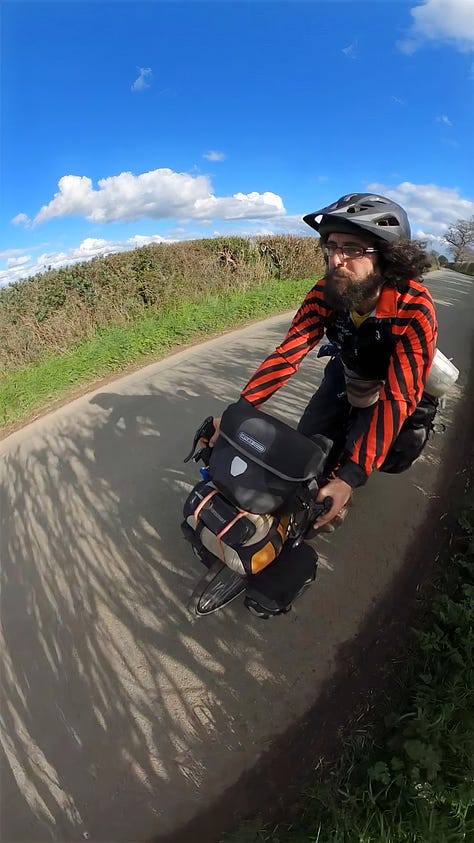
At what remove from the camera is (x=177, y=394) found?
540 centimetres

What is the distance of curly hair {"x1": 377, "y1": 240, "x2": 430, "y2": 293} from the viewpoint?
6.73 feet

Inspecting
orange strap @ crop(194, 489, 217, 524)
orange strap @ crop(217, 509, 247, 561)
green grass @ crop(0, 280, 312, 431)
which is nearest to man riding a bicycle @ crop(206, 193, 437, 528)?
orange strap @ crop(217, 509, 247, 561)

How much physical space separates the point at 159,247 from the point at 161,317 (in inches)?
101

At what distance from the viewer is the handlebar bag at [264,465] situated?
1.89 meters

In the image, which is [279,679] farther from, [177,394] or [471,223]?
[471,223]

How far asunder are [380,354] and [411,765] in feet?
6.11

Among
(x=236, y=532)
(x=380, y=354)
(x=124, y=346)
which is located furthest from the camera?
(x=124, y=346)

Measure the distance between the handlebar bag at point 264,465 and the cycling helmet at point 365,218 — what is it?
1.01 m

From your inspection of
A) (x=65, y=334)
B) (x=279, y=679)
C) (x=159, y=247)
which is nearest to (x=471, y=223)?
(x=159, y=247)

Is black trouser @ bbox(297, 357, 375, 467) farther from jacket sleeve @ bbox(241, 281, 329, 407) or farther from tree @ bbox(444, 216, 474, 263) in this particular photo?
tree @ bbox(444, 216, 474, 263)

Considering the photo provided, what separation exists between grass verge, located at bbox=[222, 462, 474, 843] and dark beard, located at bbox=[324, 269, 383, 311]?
1.65 meters

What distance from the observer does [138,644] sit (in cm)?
255

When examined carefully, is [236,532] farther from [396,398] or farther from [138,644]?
[138,644]

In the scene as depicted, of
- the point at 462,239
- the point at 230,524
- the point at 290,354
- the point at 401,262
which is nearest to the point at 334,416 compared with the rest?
the point at 290,354
